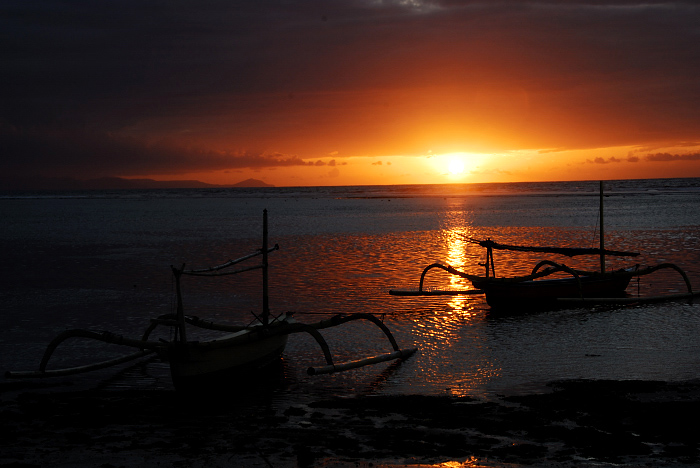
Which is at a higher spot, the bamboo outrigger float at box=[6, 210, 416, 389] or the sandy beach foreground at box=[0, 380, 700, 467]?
the bamboo outrigger float at box=[6, 210, 416, 389]

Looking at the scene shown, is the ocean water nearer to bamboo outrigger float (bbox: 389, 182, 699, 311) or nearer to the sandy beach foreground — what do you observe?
bamboo outrigger float (bbox: 389, 182, 699, 311)

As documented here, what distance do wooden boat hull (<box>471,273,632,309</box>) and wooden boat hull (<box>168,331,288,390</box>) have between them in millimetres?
8317

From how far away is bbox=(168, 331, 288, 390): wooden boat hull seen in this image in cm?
1114

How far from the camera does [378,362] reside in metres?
13.0

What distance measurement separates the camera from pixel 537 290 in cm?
1945

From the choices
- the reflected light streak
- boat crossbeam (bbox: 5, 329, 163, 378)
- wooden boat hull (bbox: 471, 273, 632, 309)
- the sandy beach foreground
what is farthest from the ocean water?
the sandy beach foreground

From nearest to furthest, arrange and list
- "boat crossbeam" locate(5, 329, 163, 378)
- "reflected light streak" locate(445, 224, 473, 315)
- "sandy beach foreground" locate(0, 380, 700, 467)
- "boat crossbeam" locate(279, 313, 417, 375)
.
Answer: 1. "sandy beach foreground" locate(0, 380, 700, 467)
2. "boat crossbeam" locate(5, 329, 163, 378)
3. "boat crossbeam" locate(279, 313, 417, 375)
4. "reflected light streak" locate(445, 224, 473, 315)

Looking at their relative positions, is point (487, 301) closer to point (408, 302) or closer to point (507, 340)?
point (408, 302)

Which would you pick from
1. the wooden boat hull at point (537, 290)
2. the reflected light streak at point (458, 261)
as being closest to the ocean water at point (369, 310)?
the reflected light streak at point (458, 261)

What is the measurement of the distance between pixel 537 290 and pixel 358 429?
11564 mm

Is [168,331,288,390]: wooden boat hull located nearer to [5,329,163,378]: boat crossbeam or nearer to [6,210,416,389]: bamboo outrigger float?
[6,210,416,389]: bamboo outrigger float

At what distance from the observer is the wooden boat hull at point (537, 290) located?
62.5ft

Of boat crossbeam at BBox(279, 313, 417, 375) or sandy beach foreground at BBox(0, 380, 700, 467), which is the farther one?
Result: boat crossbeam at BBox(279, 313, 417, 375)

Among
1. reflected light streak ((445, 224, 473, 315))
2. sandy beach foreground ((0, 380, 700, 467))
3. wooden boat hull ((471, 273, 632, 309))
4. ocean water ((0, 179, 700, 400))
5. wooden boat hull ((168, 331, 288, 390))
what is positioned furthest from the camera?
reflected light streak ((445, 224, 473, 315))
